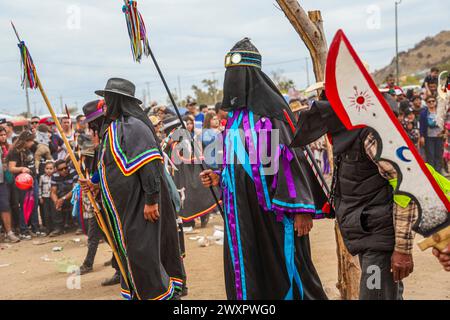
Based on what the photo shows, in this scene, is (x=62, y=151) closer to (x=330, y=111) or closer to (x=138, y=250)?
(x=138, y=250)

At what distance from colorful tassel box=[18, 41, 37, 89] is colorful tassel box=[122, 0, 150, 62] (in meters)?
1.10

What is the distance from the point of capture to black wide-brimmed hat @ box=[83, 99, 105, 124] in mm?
6418

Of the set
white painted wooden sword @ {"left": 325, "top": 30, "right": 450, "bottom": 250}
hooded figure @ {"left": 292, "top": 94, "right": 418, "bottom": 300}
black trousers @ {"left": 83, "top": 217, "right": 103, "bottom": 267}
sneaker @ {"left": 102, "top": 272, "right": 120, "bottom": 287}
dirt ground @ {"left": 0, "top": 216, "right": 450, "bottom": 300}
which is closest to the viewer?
white painted wooden sword @ {"left": 325, "top": 30, "right": 450, "bottom": 250}

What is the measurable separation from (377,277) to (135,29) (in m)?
3.01

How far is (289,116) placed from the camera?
457 centimetres

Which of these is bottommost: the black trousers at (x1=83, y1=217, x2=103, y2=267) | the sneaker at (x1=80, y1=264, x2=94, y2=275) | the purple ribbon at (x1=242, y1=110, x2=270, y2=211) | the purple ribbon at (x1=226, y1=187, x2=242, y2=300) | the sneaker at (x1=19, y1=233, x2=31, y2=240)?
the sneaker at (x1=19, y1=233, x2=31, y2=240)

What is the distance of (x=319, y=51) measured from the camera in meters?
5.34

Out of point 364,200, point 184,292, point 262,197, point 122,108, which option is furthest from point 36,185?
point 364,200

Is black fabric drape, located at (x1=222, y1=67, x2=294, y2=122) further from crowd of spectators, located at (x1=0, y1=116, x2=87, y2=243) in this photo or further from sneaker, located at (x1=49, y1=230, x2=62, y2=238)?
sneaker, located at (x1=49, y1=230, x2=62, y2=238)

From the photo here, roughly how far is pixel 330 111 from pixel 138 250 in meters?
2.49

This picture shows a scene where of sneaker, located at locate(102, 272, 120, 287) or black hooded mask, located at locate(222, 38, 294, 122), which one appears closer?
black hooded mask, located at locate(222, 38, 294, 122)

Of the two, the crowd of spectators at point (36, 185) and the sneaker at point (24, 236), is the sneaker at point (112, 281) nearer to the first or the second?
the crowd of spectators at point (36, 185)

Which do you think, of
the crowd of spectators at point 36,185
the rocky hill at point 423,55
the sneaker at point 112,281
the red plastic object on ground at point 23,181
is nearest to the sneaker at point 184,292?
the sneaker at point 112,281

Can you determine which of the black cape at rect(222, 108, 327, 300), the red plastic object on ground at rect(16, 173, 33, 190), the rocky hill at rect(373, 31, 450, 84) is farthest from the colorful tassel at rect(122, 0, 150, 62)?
the rocky hill at rect(373, 31, 450, 84)
